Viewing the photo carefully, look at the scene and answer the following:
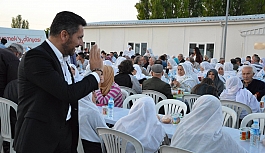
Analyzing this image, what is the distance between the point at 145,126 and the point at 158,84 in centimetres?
275

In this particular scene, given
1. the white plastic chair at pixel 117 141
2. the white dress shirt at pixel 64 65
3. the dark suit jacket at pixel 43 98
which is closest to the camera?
the dark suit jacket at pixel 43 98

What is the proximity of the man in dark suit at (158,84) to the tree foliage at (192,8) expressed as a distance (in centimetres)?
2667

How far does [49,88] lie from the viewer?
1807mm

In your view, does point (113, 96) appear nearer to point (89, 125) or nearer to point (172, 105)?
point (172, 105)

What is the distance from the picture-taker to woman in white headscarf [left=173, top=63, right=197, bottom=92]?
23.6ft

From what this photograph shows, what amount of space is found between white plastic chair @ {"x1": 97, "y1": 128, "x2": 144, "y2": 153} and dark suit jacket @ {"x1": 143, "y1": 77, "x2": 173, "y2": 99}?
2.82 metres

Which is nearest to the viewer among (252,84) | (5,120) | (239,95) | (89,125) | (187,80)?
(89,125)

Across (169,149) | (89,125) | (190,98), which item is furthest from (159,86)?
(169,149)

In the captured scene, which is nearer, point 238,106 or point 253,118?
point 253,118

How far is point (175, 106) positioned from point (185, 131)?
215 centimetres

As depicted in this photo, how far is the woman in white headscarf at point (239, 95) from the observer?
5.23 m

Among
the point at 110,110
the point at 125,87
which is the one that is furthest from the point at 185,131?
the point at 125,87

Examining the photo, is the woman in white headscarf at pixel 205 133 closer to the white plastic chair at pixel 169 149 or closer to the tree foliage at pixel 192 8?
the white plastic chair at pixel 169 149

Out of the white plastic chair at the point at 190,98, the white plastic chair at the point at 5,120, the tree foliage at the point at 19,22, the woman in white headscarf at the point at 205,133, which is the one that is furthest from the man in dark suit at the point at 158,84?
the tree foliage at the point at 19,22
